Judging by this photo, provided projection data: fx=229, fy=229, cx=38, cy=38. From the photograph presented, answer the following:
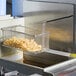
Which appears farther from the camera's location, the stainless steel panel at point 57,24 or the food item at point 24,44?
the stainless steel panel at point 57,24

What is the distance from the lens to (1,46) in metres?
1.26

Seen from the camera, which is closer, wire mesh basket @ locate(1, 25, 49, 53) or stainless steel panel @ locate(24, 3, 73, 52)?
wire mesh basket @ locate(1, 25, 49, 53)

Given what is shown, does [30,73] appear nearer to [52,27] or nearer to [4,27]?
[4,27]

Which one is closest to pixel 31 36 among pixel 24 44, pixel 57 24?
pixel 24 44

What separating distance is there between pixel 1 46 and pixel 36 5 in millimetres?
894

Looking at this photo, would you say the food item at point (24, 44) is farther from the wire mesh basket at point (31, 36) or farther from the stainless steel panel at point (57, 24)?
the stainless steel panel at point (57, 24)

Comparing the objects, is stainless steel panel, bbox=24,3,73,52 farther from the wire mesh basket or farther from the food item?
the food item

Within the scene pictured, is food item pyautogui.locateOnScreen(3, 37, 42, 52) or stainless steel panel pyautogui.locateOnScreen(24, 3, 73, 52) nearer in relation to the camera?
food item pyautogui.locateOnScreen(3, 37, 42, 52)

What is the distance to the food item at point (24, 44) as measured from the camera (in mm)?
1182

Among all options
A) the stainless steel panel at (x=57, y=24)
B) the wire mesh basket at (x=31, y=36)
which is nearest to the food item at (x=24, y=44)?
the wire mesh basket at (x=31, y=36)

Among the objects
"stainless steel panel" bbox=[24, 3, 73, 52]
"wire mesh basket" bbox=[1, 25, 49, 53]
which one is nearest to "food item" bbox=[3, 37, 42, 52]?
"wire mesh basket" bbox=[1, 25, 49, 53]

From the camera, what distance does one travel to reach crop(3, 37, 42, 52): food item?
1.18 m

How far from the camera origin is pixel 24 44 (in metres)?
1.20

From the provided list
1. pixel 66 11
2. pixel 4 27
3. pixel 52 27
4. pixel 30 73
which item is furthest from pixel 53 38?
pixel 30 73
